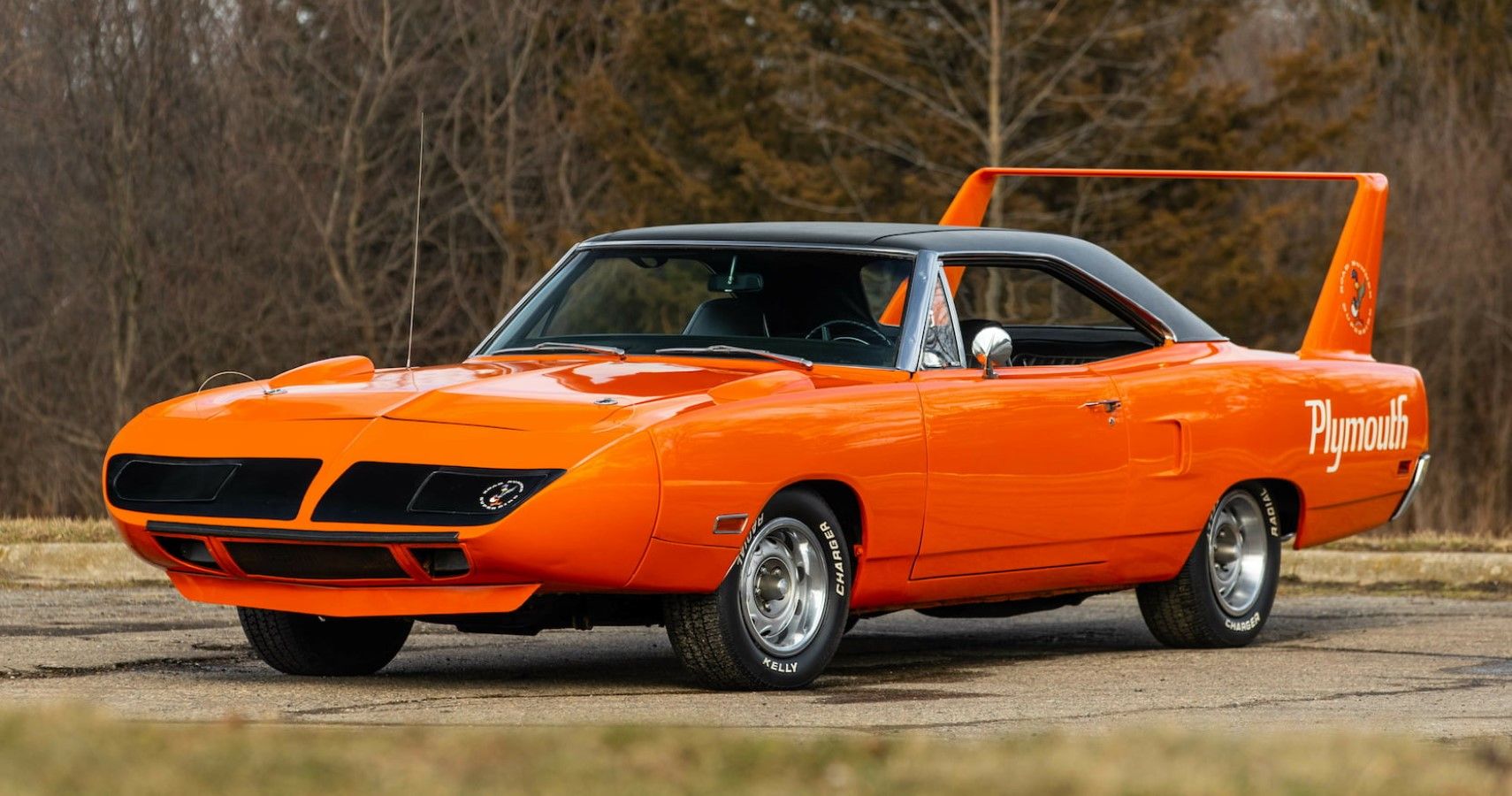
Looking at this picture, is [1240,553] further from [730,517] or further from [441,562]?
[441,562]

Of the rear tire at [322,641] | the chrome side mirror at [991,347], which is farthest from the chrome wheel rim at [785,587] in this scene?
the rear tire at [322,641]

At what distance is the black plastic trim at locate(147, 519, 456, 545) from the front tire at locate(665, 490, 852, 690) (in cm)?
89

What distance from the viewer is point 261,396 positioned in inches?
295

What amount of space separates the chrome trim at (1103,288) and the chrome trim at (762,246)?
58 cm

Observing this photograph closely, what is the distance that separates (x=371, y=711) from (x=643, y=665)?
206 cm

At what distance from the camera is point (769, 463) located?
23.5 feet

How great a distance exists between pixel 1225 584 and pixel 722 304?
2639mm

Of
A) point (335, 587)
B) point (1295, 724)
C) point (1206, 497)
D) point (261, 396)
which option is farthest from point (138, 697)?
point (1206, 497)

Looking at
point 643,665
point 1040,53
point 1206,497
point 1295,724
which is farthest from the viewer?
point 1040,53

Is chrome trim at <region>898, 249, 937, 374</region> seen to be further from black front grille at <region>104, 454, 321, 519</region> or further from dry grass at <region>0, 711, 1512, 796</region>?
dry grass at <region>0, 711, 1512, 796</region>

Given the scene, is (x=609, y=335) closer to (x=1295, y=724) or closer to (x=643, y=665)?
(x=643, y=665)

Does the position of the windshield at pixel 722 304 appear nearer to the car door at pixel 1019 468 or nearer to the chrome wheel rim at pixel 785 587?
the car door at pixel 1019 468

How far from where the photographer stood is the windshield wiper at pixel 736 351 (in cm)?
804

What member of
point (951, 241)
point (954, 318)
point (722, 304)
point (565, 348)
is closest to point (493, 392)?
point (565, 348)
